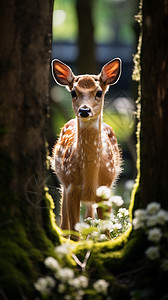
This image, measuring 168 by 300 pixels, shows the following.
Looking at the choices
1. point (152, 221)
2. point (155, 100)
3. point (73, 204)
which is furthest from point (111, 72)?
point (152, 221)

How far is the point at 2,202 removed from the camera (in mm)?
4211

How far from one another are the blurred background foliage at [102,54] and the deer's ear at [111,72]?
204 millimetres

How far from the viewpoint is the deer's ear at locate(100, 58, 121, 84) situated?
22.6ft

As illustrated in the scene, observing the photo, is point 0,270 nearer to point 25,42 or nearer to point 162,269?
point 162,269

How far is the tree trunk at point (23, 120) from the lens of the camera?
13.9ft

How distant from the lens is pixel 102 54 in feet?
88.1

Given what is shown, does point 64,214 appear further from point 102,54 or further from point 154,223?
point 102,54

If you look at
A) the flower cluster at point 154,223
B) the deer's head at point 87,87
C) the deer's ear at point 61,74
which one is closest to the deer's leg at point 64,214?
the deer's head at point 87,87

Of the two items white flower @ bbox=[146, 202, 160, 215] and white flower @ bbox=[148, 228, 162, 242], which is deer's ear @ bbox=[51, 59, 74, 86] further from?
white flower @ bbox=[148, 228, 162, 242]

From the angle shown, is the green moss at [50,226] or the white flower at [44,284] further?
the green moss at [50,226]

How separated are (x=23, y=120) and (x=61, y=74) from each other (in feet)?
9.25

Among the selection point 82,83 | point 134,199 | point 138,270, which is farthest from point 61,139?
point 138,270

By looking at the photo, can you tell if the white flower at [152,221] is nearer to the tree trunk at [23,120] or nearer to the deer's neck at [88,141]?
the tree trunk at [23,120]

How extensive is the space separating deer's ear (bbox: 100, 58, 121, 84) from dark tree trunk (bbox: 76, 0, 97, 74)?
276 inches
